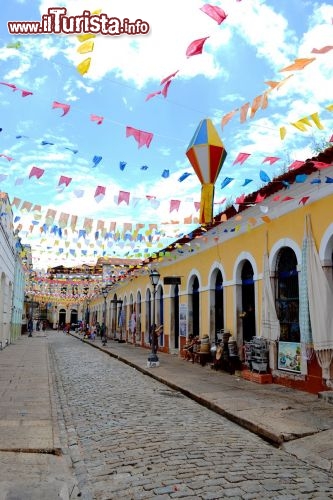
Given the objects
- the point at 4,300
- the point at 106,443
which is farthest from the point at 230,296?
the point at 4,300

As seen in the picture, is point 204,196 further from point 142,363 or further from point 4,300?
point 4,300

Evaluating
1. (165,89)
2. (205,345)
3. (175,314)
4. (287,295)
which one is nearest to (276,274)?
(287,295)

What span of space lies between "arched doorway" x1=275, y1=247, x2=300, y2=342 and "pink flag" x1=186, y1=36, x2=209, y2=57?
6128 mm

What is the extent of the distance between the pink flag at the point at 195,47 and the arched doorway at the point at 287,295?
241 inches

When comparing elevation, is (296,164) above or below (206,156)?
above

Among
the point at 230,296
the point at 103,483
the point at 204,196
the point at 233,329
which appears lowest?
the point at 103,483

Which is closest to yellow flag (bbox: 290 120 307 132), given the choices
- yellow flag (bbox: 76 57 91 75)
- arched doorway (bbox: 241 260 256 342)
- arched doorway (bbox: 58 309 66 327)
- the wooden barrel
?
yellow flag (bbox: 76 57 91 75)

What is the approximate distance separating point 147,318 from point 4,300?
23.2 ft

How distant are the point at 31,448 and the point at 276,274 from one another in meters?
6.80

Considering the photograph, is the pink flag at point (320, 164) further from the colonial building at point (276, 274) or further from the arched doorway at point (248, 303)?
the arched doorway at point (248, 303)

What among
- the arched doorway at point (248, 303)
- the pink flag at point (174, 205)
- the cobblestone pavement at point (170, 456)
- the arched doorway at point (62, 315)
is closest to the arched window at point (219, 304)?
the arched doorway at point (248, 303)

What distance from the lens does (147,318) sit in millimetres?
23125

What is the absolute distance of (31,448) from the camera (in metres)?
5.28

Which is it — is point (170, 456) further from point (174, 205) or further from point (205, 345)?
point (205, 345)
